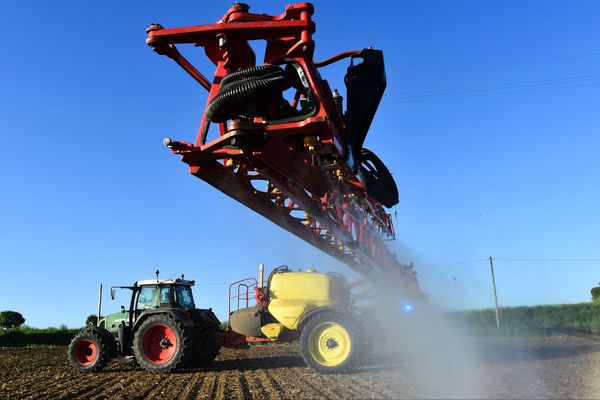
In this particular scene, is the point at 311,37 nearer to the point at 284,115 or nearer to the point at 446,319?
the point at 284,115

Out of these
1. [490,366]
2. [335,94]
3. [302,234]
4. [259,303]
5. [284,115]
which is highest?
[335,94]

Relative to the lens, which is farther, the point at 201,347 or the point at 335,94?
the point at 201,347

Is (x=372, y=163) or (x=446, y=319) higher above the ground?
(x=372, y=163)

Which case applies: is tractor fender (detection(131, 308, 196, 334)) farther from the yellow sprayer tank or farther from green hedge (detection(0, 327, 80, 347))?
green hedge (detection(0, 327, 80, 347))

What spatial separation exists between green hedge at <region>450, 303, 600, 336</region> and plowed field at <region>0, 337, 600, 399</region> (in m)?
17.5

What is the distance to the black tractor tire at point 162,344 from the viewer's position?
10281mm

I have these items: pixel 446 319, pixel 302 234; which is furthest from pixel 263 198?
pixel 446 319

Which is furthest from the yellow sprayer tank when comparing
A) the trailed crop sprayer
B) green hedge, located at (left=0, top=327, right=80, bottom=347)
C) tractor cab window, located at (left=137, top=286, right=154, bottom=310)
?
green hedge, located at (left=0, top=327, right=80, bottom=347)

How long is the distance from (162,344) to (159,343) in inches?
4.8

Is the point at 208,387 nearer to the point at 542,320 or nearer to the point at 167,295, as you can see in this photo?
the point at 167,295

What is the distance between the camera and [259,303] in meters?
11.3

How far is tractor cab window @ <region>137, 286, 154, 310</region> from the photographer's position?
1174 cm

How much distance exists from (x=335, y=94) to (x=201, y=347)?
773 cm

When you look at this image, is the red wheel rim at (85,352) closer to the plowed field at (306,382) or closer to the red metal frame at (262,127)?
the plowed field at (306,382)
